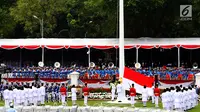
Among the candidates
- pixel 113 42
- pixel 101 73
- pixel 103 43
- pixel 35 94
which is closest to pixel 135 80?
pixel 35 94

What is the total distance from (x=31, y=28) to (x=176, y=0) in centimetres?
2274

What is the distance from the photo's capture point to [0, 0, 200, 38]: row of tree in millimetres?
50438

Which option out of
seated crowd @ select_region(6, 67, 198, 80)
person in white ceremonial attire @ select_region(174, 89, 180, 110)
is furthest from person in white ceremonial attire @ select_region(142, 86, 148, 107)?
seated crowd @ select_region(6, 67, 198, 80)

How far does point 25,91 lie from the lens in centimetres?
2800

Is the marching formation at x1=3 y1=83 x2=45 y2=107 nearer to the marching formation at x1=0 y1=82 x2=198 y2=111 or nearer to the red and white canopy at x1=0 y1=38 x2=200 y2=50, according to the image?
the marching formation at x1=0 y1=82 x2=198 y2=111

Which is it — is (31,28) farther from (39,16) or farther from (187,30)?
(187,30)

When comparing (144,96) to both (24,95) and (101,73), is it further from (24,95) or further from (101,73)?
(101,73)

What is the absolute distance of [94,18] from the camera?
69.7 meters

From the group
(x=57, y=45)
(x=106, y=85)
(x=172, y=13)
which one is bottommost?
(x=106, y=85)

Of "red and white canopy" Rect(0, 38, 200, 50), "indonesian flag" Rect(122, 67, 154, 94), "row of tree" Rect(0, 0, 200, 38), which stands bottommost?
"indonesian flag" Rect(122, 67, 154, 94)

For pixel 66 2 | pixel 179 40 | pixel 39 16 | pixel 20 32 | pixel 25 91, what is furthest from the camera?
pixel 20 32

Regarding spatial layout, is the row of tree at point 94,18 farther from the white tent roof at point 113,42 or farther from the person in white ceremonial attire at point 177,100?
the person in white ceremonial attire at point 177,100

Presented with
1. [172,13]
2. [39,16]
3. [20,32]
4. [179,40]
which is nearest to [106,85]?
[179,40]

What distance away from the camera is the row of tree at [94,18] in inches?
1986
